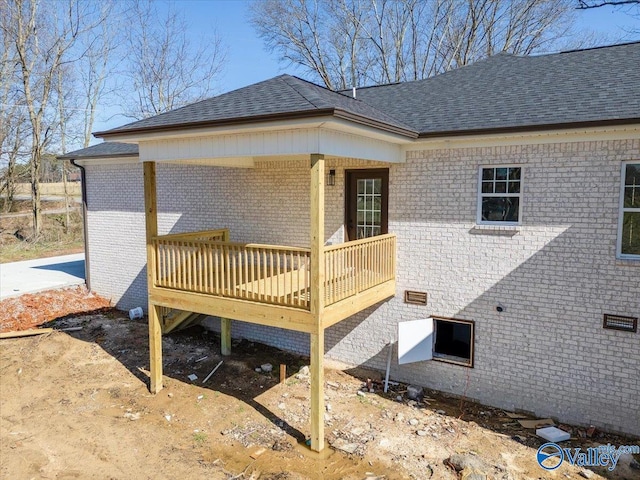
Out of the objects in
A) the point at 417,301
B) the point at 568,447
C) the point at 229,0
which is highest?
the point at 229,0

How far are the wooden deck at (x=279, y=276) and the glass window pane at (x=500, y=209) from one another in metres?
1.74

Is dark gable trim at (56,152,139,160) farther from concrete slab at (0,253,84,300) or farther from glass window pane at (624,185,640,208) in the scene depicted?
glass window pane at (624,185,640,208)

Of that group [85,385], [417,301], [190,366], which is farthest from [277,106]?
A: [85,385]

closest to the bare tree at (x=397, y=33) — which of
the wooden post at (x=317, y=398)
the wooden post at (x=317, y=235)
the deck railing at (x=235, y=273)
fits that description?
the deck railing at (x=235, y=273)

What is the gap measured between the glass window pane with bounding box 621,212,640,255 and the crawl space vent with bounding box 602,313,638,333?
1003 millimetres

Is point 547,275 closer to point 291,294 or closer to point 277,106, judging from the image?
point 291,294

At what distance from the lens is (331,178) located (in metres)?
9.06

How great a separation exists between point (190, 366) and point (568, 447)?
6968 millimetres

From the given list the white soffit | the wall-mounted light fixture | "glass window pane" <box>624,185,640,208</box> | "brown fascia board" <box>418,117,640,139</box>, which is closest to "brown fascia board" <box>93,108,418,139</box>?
the white soffit

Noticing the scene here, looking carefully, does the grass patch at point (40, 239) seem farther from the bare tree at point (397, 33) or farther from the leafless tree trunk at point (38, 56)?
the bare tree at point (397, 33)

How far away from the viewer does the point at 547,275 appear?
23.7 ft

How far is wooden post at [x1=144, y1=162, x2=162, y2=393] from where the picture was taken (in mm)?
7941

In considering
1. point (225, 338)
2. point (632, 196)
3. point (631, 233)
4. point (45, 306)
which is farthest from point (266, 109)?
point (45, 306)

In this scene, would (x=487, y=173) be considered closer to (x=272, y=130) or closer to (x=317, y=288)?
(x=317, y=288)
